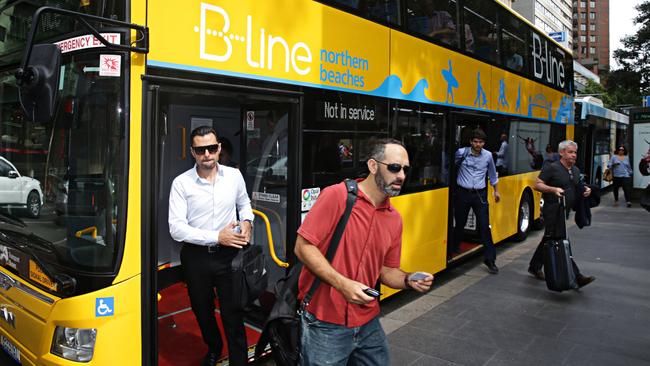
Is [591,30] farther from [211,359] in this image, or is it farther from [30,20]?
[30,20]

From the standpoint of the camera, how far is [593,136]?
18.2 meters

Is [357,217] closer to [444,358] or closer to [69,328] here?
[69,328]

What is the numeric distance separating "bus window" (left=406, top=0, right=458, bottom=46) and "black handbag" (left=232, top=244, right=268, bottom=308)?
330 centimetres

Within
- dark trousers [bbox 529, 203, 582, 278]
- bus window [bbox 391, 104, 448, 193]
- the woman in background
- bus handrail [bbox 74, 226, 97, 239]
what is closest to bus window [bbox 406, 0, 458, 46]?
bus window [bbox 391, 104, 448, 193]

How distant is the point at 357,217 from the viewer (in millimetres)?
2621

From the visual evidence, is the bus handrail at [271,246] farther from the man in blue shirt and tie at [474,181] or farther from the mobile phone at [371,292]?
the man in blue shirt and tie at [474,181]

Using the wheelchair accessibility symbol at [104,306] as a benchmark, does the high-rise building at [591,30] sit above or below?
above

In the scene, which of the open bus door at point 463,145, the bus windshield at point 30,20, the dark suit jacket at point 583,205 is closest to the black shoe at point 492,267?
the open bus door at point 463,145

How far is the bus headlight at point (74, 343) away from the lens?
9.77 feet

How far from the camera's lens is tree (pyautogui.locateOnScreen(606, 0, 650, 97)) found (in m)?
38.7

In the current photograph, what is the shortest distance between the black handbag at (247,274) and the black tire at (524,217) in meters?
7.20

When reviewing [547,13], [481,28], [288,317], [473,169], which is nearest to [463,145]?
[473,169]

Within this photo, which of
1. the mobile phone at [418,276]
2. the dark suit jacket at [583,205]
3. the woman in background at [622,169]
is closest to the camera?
the mobile phone at [418,276]

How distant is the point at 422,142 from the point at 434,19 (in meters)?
1.50
